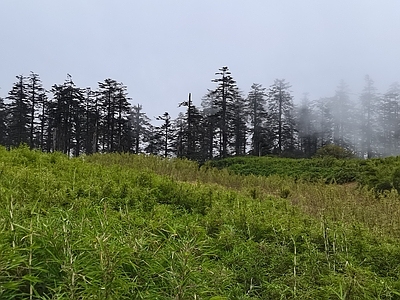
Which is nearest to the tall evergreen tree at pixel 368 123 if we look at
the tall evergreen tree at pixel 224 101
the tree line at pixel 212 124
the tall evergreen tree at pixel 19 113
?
the tree line at pixel 212 124

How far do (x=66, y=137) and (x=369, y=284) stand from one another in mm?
27988

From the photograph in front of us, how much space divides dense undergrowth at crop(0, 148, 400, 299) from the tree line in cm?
2174

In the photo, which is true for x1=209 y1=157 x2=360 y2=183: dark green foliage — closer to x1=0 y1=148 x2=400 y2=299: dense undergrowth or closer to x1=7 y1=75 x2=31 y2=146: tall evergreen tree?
x1=0 y1=148 x2=400 y2=299: dense undergrowth

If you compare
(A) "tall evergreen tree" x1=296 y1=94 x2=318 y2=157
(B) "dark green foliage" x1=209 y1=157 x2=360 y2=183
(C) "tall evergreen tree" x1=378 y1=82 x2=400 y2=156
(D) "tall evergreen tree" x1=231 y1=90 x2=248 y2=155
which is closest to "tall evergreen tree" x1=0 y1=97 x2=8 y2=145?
(D) "tall evergreen tree" x1=231 y1=90 x2=248 y2=155

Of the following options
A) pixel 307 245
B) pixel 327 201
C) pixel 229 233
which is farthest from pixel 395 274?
pixel 327 201

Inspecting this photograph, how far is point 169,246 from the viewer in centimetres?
188

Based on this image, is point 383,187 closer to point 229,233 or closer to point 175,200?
point 175,200

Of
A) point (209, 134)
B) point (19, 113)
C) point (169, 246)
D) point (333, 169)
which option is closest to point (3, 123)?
point (19, 113)

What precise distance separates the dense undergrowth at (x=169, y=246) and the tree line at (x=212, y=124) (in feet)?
71.3

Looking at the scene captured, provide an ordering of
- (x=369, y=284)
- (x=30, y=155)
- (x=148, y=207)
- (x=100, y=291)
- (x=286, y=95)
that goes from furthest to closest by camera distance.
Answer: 1. (x=286, y=95)
2. (x=30, y=155)
3. (x=148, y=207)
4. (x=369, y=284)
5. (x=100, y=291)

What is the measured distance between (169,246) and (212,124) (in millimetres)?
27493

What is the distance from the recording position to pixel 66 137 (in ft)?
90.7

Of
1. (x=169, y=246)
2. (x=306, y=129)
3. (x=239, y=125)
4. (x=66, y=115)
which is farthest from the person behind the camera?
(x=306, y=129)

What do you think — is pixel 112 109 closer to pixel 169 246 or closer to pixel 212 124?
pixel 212 124
